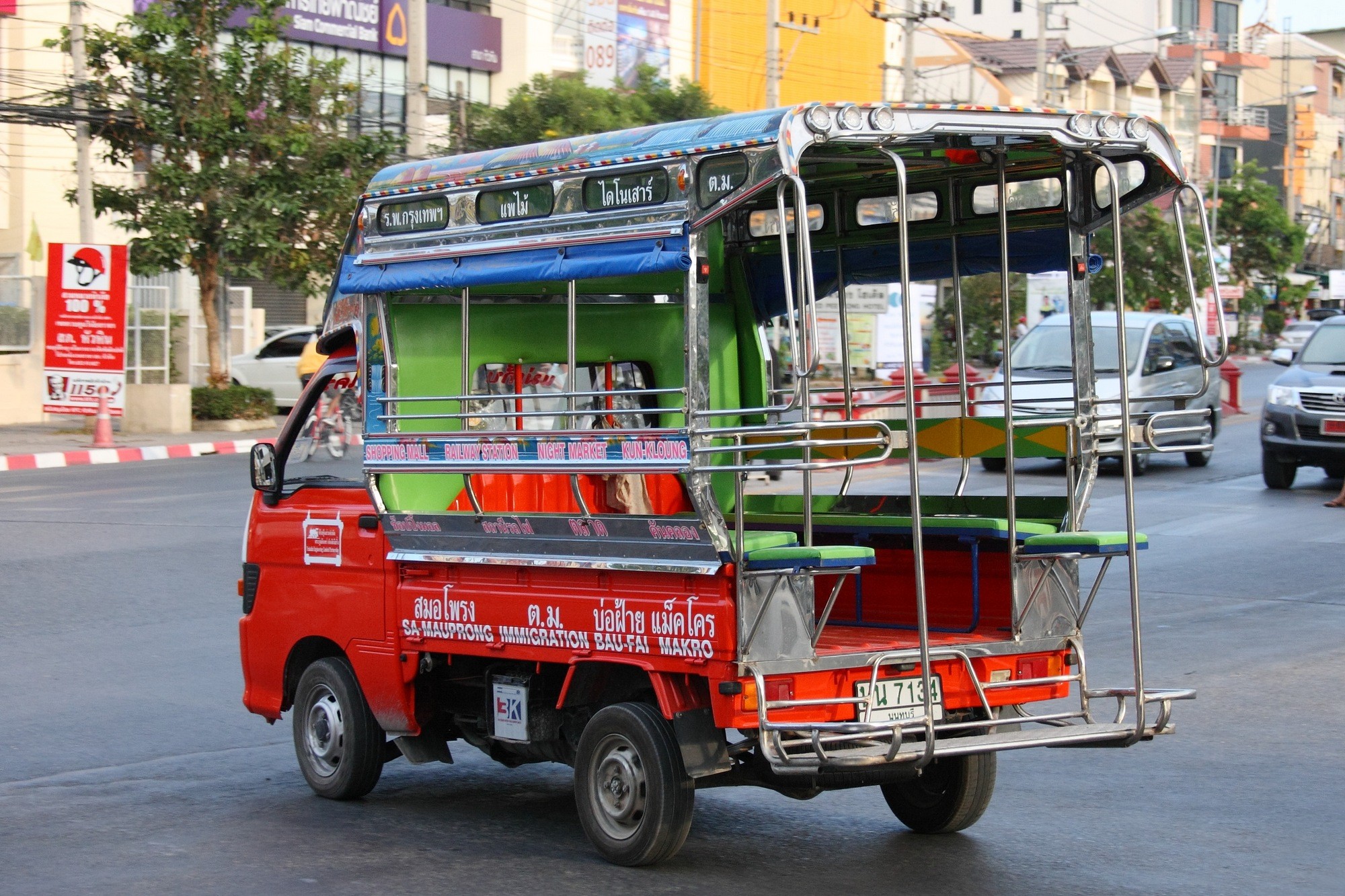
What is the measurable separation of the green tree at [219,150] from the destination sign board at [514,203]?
20.6 metres

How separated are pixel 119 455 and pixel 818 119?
19590 mm

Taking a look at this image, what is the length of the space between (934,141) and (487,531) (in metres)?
2.21

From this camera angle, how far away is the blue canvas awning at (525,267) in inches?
217

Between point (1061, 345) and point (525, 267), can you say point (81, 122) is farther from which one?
point (525, 267)

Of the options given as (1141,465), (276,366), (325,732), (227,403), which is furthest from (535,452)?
(276,366)

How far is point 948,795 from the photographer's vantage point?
6.27 m

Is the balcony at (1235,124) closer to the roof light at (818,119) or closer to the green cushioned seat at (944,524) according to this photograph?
the green cushioned seat at (944,524)

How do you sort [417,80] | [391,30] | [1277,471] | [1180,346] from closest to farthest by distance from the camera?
1. [1277,471]
2. [1180,346]
3. [417,80]
4. [391,30]

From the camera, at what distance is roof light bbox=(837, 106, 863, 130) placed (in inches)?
205

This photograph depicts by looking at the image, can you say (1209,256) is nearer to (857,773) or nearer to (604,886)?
(857,773)

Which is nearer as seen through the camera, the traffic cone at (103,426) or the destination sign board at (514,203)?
the destination sign board at (514,203)

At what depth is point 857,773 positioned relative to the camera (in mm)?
5633

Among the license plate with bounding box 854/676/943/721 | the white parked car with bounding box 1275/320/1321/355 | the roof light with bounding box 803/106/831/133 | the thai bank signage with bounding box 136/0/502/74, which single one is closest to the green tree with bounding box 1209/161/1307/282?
the white parked car with bounding box 1275/320/1321/355

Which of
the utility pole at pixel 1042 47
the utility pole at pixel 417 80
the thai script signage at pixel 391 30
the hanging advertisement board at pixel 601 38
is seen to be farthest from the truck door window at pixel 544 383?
the hanging advertisement board at pixel 601 38
